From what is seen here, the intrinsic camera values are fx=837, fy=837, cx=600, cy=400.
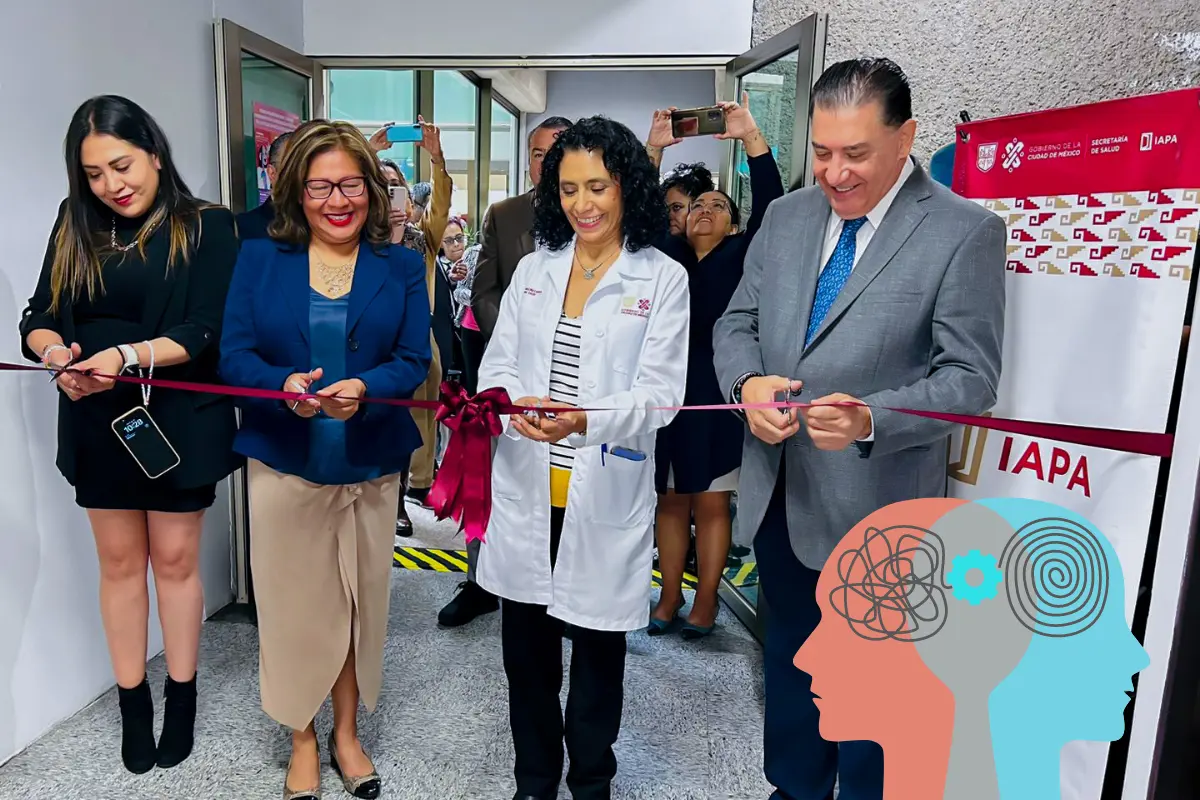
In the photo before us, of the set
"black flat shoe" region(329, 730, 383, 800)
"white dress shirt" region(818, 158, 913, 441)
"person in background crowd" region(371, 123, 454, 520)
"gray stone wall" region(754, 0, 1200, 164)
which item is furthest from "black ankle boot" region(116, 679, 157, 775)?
"gray stone wall" region(754, 0, 1200, 164)

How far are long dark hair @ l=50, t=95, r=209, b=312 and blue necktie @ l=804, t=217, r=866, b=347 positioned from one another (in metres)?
1.56

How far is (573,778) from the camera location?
205 cm

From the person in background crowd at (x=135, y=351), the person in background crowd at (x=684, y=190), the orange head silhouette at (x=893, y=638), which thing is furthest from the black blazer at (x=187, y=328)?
the orange head silhouette at (x=893, y=638)

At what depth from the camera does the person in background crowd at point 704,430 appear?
8.00 feet

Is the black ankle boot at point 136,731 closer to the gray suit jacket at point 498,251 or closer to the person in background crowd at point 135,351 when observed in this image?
the person in background crowd at point 135,351

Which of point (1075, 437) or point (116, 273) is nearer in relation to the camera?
point (1075, 437)

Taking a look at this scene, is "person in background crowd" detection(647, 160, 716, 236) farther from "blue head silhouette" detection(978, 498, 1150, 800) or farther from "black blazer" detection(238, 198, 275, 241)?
"blue head silhouette" detection(978, 498, 1150, 800)

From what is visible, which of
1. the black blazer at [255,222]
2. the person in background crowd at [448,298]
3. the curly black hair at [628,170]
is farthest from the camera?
the person in background crowd at [448,298]

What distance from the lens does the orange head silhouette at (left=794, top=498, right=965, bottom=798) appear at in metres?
1.24

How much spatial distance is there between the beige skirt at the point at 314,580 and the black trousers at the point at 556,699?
41cm

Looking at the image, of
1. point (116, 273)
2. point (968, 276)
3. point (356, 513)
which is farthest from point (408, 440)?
point (968, 276)

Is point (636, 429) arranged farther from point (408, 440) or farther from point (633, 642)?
point (633, 642)

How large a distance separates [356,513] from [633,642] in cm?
148

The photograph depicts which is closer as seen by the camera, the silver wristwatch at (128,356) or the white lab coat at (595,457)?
the white lab coat at (595,457)
